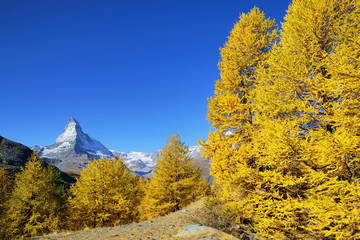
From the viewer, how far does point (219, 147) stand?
8914 mm

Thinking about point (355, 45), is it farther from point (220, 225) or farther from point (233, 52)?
point (220, 225)

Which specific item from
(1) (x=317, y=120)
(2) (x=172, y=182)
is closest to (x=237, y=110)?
(1) (x=317, y=120)

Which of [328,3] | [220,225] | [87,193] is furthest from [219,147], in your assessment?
[87,193]

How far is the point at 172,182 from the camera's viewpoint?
58.1ft

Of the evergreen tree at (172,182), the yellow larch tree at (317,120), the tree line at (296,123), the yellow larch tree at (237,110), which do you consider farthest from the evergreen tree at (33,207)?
the yellow larch tree at (317,120)

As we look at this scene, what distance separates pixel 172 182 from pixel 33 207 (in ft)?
42.4

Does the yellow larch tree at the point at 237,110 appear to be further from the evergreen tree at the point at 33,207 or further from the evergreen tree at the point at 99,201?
the evergreen tree at the point at 33,207

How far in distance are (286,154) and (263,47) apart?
6.47 meters

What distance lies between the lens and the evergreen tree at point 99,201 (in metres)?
15.6

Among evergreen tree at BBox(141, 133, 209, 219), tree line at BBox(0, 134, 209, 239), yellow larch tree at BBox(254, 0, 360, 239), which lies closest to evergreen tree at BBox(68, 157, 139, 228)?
tree line at BBox(0, 134, 209, 239)

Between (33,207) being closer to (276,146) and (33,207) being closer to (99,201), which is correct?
(99,201)

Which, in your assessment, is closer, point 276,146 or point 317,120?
point 276,146

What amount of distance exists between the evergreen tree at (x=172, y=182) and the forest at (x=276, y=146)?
204 mm

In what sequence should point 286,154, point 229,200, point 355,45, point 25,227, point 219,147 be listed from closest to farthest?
point 355,45
point 286,154
point 229,200
point 219,147
point 25,227
